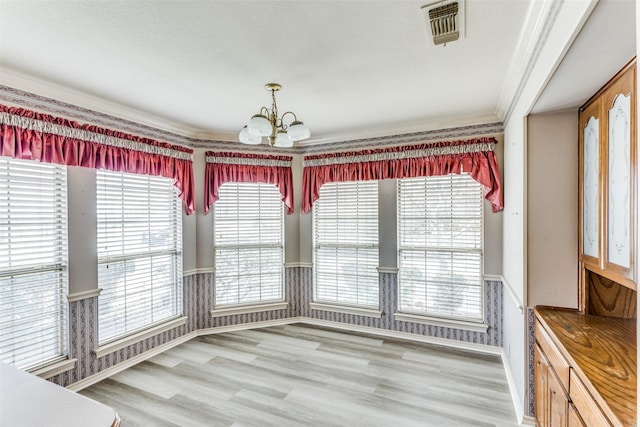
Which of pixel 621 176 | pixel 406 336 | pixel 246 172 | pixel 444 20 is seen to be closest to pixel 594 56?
pixel 621 176

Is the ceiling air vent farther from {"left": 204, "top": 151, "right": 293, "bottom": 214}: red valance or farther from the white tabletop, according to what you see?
{"left": 204, "top": 151, "right": 293, "bottom": 214}: red valance

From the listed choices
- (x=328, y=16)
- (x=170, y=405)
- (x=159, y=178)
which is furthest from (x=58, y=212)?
(x=328, y=16)

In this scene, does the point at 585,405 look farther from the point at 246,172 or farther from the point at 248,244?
the point at 246,172

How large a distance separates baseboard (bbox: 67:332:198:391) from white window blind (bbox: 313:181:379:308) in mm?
1824

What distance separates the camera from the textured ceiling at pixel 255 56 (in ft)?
5.57

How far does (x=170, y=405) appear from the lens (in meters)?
2.62

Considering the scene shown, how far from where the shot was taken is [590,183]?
2023mm

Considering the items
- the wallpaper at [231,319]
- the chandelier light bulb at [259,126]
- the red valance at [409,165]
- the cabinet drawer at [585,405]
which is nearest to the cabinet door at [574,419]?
the cabinet drawer at [585,405]

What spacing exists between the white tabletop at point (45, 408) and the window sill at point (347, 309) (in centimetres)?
345

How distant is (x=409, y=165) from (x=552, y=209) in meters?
1.78

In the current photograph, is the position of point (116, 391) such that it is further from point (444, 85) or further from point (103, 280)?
point (444, 85)

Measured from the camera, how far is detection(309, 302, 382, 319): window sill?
13.6ft

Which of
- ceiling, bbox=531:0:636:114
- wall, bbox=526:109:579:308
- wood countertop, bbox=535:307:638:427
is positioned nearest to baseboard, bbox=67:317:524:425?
wood countertop, bbox=535:307:638:427

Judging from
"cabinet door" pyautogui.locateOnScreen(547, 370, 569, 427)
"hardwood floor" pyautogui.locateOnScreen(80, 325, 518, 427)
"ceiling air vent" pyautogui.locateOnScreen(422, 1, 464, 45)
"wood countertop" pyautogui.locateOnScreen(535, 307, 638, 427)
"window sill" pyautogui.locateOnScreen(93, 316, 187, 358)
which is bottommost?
"hardwood floor" pyautogui.locateOnScreen(80, 325, 518, 427)
